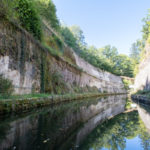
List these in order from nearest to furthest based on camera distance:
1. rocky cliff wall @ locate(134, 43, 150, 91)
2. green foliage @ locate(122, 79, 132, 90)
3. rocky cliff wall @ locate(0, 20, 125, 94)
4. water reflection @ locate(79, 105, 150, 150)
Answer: water reflection @ locate(79, 105, 150, 150)
rocky cliff wall @ locate(0, 20, 125, 94)
rocky cliff wall @ locate(134, 43, 150, 91)
green foliage @ locate(122, 79, 132, 90)

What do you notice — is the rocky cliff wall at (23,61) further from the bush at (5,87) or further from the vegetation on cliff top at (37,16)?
the vegetation on cliff top at (37,16)

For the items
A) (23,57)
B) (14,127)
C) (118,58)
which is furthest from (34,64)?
(118,58)

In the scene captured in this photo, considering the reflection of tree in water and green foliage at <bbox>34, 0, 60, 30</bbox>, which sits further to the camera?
green foliage at <bbox>34, 0, 60, 30</bbox>

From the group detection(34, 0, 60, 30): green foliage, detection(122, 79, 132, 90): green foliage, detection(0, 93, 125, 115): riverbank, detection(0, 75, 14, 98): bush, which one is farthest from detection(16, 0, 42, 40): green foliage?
detection(122, 79, 132, 90): green foliage

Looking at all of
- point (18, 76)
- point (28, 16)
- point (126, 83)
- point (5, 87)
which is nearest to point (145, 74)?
point (28, 16)

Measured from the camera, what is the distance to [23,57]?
912cm

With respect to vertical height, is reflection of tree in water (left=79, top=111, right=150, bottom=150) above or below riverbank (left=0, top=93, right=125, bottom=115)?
below

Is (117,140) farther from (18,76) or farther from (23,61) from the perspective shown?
(23,61)

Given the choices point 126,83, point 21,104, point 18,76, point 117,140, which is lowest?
point 117,140

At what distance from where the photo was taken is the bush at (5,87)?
21.0 ft

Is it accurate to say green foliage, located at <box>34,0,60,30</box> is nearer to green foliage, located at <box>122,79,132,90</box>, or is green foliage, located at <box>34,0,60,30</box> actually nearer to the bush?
the bush

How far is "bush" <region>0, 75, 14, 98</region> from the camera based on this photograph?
6.41 m

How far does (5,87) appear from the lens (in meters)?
6.74

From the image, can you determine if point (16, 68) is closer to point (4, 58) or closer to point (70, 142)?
point (4, 58)
